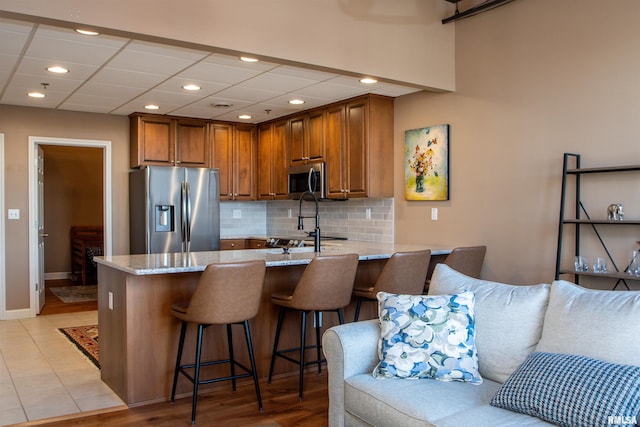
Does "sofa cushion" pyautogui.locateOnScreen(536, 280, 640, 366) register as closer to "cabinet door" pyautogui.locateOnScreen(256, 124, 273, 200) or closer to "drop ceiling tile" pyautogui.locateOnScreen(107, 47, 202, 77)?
"drop ceiling tile" pyautogui.locateOnScreen(107, 47, 202, 77)

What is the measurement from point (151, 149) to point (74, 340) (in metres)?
2.38

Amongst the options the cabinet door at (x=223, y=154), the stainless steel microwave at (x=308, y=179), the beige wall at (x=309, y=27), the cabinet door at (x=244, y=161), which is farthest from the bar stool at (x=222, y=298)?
the cabinet door at (x=244, y=161)

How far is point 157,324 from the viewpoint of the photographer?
138 inches

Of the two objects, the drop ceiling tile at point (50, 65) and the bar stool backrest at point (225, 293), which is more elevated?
the drop ceiling tile at point (50, 65)

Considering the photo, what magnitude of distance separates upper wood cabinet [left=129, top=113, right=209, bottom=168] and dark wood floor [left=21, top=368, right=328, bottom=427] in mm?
3516

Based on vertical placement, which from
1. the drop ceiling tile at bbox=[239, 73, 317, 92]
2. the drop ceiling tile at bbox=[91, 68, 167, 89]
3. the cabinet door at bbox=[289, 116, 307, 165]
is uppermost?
the drop ceiling tile at bbox=[91, 68, 167, 89]

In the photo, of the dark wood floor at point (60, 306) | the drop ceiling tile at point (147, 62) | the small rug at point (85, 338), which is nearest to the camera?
the drop ceiling tile at point (147, 62)

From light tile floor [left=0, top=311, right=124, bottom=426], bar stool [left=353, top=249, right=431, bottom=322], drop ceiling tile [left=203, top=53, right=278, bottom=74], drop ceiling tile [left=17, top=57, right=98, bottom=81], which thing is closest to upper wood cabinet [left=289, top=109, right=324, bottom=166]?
drop ceiling tile [left=203, top=53, right=278, bottom=74]

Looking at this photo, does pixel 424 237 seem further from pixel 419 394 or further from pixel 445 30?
pixel 419 394

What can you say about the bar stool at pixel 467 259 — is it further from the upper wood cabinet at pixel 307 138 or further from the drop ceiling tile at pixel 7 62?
the drop ceiling tile at pixel 7 62

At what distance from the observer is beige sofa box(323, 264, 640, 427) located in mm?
1945

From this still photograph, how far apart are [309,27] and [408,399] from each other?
2695 millimetres

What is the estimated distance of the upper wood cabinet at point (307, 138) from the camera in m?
5.94

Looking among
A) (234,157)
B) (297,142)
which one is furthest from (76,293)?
(297,142)
